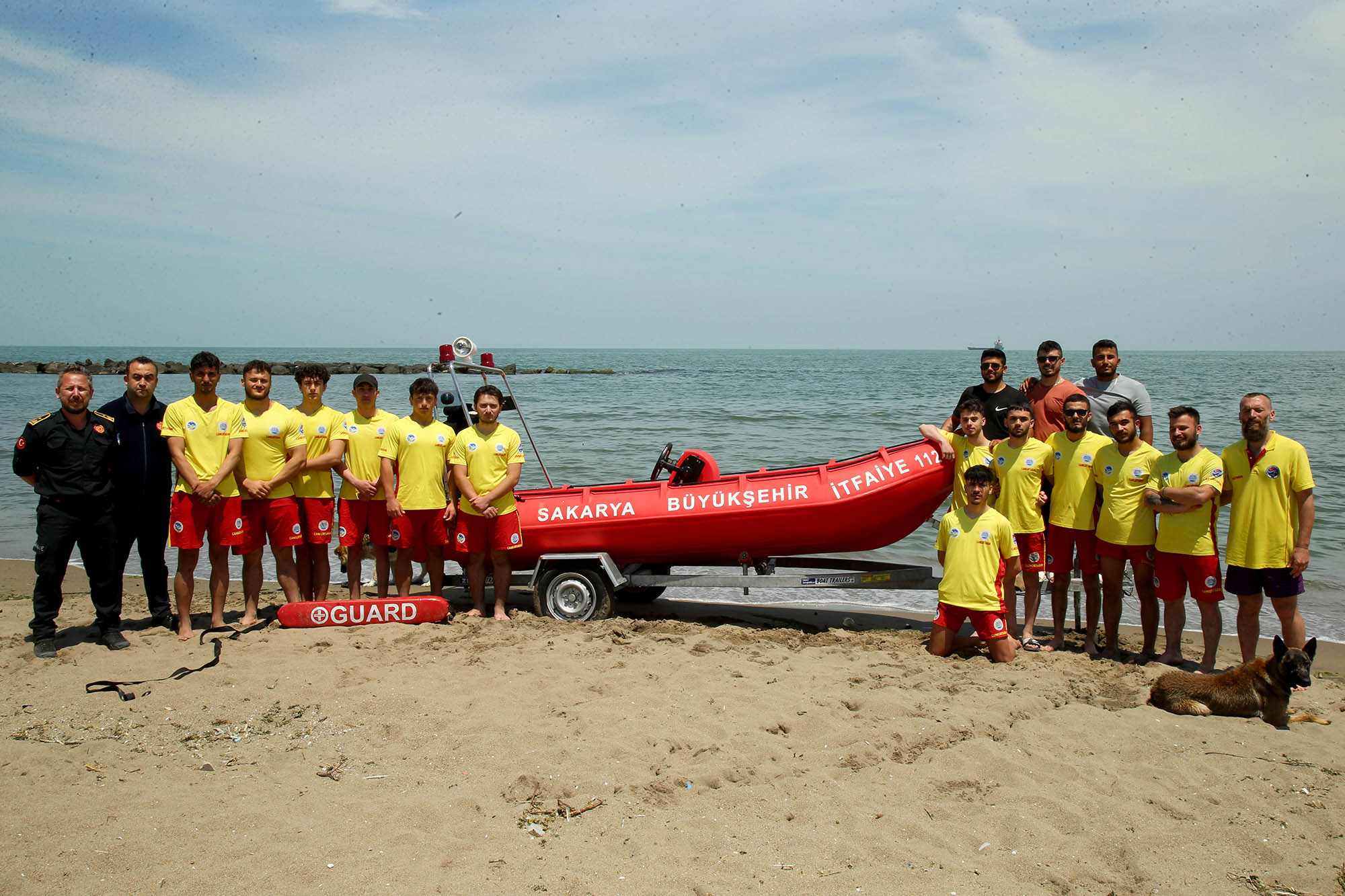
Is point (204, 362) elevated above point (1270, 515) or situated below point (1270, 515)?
above

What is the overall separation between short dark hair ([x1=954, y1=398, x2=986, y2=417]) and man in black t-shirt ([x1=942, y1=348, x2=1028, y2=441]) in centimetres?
4

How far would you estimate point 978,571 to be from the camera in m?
4.92

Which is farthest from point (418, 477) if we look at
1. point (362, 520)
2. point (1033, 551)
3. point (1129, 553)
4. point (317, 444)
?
point (1129, 553)

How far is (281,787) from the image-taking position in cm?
339

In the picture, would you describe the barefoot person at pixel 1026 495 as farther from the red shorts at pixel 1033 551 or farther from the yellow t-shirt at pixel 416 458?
the yellow t-shirt at pixel 416 458

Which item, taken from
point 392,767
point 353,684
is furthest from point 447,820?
point 353,684

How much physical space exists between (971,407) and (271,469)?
13.8 feet

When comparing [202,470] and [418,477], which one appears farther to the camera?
[418,477]

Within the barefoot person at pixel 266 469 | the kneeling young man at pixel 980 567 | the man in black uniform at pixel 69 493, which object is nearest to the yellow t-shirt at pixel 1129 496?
the kneeling young man at pixel 980 567

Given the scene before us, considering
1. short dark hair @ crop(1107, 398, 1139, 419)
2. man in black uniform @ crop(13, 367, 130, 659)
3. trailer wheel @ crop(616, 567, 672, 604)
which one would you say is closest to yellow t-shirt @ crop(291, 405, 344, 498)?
man in black uniform @ crop(13, 367, 130, 659)

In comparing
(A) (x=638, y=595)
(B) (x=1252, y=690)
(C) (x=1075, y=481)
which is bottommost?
(A) (x=638, y=595)

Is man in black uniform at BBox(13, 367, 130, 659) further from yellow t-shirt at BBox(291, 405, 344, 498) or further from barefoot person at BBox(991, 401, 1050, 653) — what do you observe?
barefoot person at BBox(991, 401, 1050, 653)

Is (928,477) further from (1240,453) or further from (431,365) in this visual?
(431,365)

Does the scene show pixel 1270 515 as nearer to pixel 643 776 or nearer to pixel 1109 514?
pixel 1109 514
